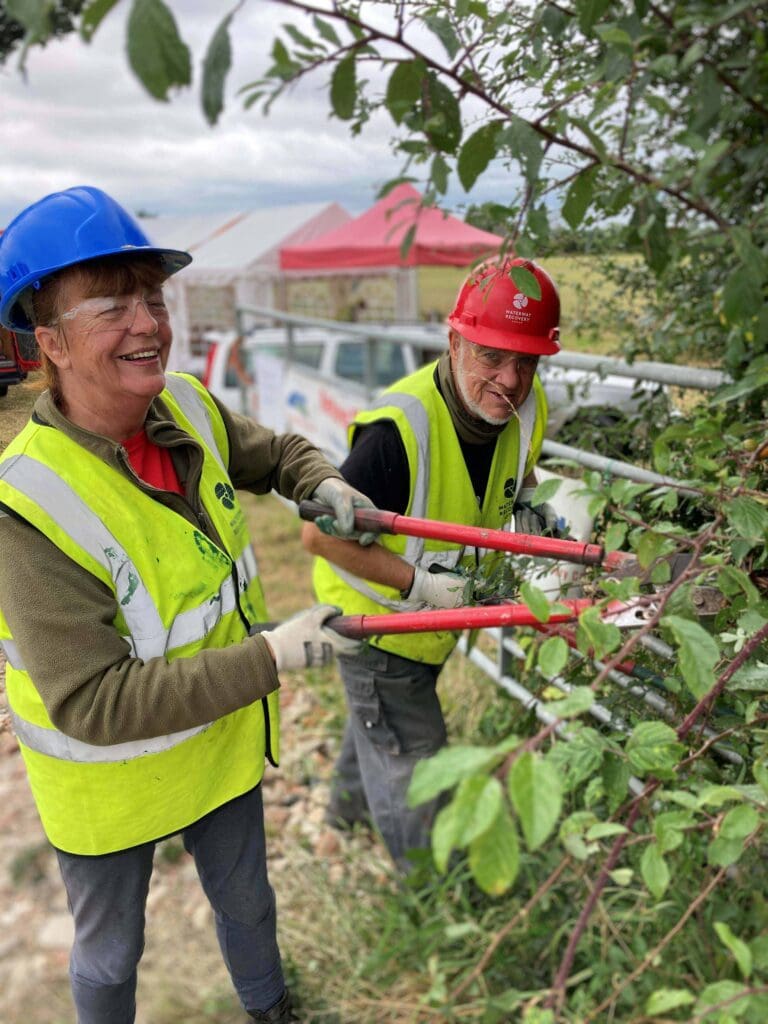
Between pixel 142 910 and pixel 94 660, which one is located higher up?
pixel 94 660

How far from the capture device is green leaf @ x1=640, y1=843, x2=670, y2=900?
1101 mm

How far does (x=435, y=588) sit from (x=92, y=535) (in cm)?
87

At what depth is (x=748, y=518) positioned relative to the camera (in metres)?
1.28

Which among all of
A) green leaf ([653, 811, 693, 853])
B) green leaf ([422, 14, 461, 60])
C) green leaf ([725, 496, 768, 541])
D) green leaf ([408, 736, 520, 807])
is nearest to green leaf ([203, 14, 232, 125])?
green leaf ([422, 14, 461, 60])

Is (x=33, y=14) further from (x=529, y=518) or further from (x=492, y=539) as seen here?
(x=529, y=518)

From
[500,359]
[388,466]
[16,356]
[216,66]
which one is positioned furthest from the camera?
[388,466]

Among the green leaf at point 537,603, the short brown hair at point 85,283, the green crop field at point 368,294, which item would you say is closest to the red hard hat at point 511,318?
the short brown hair at point 85,283

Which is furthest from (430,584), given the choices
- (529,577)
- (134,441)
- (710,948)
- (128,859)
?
(710,948)

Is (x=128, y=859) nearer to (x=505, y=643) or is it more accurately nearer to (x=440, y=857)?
(x=440, y=857)

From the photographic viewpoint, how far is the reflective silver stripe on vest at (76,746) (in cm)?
175

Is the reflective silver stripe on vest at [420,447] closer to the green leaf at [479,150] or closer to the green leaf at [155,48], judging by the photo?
the green leaf at [479,150]

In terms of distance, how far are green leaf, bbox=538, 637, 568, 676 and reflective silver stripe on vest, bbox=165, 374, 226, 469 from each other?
Answer: 1.12 meters

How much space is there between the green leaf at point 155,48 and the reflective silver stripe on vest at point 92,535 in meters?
0.97

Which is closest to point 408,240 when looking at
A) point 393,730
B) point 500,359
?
point 500,359
